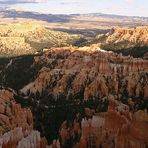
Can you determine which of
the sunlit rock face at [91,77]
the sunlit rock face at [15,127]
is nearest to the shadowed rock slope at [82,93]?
the sunlit rock face at [91,77]

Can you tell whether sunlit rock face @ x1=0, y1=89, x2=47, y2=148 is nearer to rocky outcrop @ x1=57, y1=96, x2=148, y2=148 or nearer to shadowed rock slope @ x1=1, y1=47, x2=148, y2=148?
shadowed rock slope @ x1=1, y1=47, x2=148, y2=148

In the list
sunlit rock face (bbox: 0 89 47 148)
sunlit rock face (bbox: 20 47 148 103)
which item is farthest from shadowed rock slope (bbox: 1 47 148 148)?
sunlit rock face (bbox: 0 89 47 148)

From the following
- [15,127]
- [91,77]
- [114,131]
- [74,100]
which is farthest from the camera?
[91,77]

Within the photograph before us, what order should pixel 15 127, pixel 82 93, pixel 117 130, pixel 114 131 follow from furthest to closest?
pixel 82 93, pixel 114 131, pixel 117 130, pixel 15 127

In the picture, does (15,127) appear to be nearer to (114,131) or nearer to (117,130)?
(114,131)

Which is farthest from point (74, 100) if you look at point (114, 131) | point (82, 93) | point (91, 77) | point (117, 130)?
point (117, 130)

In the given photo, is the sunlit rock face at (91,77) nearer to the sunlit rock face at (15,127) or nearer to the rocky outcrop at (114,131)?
the rocky outcrop at (114,131)

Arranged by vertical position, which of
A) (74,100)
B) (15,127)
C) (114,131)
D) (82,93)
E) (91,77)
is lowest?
A: (74,100)

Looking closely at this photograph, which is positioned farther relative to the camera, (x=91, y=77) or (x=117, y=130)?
(x=91, y=77)
